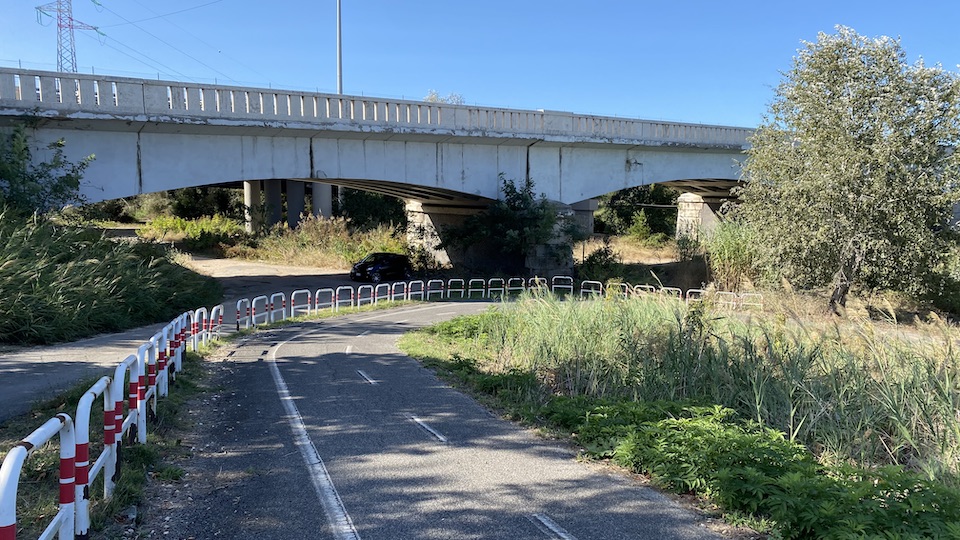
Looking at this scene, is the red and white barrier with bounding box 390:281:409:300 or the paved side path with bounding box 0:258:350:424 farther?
the red and white barrier with bounding box 390:281:409:300

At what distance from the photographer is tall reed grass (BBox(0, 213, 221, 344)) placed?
44.2ft

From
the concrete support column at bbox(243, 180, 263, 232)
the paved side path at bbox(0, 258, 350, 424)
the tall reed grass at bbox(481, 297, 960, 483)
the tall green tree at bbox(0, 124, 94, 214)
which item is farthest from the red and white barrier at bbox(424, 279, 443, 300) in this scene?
the concrete support column at bbox(243, 180, 263, 232)

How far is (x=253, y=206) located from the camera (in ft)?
143

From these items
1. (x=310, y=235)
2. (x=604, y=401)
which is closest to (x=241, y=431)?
(x=604, y=401)

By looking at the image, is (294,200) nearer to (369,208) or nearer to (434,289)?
(369,208)

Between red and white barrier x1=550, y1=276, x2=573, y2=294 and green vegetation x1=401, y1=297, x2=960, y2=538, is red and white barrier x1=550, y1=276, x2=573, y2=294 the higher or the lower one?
the higher one

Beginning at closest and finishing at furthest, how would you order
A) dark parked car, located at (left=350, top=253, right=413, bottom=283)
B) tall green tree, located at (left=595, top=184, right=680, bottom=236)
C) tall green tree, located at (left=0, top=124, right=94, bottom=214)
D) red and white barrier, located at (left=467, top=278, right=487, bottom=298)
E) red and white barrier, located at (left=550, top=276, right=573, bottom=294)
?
tall green tree, located at (left=0, top=124, right=94, bottom=214)
red and white barrier, located at (left=467, top=278, right=487, bottom=298)
red and white barrier, located at (left=550, top=276, right=573, bottom=294)
dark parked car, located at (left=350, top=253, right=413, bottom=283)
tall green tree, located at (left=595, top=184, right=680, bottom=236)

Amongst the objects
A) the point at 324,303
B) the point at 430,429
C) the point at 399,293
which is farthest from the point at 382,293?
the point at 430,429

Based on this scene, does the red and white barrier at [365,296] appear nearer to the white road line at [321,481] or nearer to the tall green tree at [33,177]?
the tall green tree at [33,177]

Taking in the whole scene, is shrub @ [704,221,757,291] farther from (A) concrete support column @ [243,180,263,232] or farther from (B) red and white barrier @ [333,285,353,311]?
(A) concrete support column @ [243,180,263,232]

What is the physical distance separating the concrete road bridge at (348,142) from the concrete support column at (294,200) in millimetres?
15040

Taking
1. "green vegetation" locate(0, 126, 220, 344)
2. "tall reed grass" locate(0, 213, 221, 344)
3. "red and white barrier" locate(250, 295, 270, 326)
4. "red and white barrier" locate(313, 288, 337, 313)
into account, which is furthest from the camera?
"red and white barrier" locate(313, 288, 337, 313)

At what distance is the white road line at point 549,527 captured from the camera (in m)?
4.84

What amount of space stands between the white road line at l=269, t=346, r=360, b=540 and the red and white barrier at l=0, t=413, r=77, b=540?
1.74 metres
